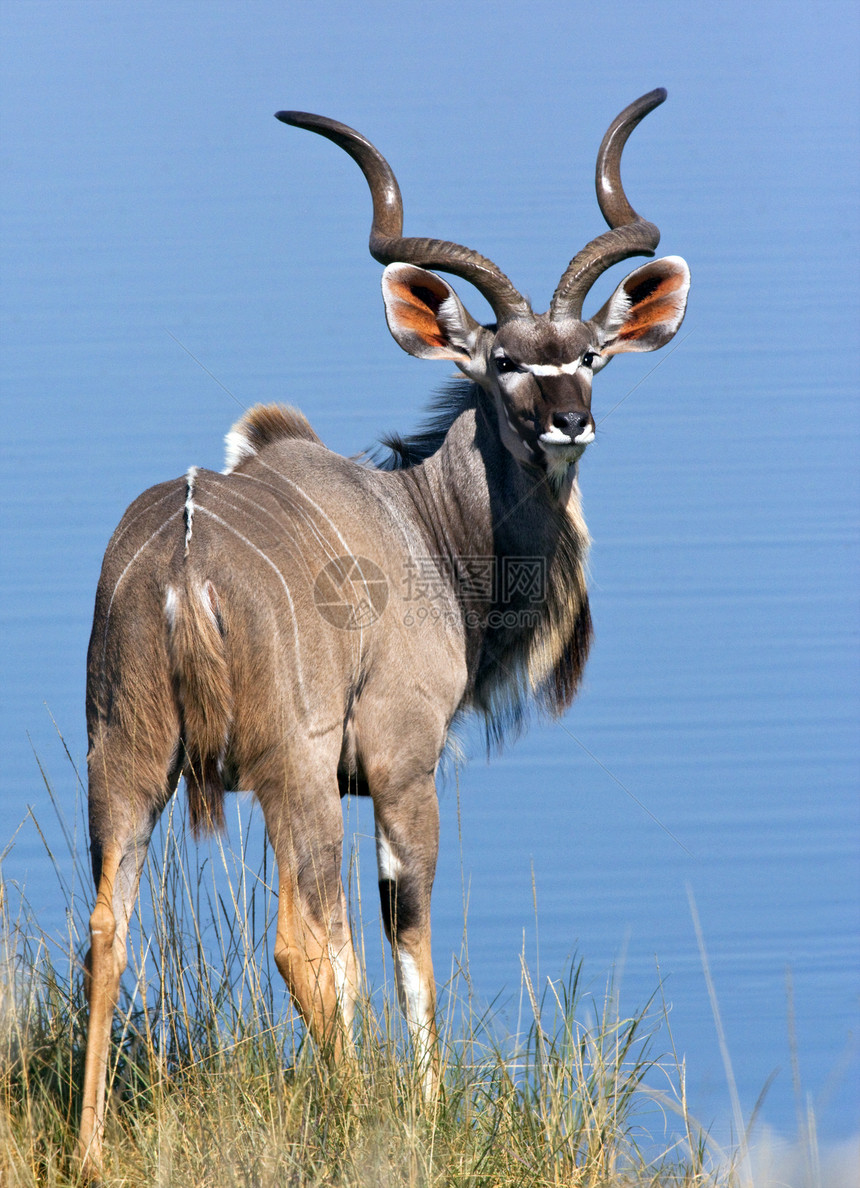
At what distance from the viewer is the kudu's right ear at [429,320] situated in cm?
464

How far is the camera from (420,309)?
4719 millimetres

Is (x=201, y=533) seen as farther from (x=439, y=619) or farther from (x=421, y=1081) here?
(x=421, y=1081)

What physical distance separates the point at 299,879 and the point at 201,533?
88cm

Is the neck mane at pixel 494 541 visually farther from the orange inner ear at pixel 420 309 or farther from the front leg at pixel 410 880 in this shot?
the front leg at pixel 410 880

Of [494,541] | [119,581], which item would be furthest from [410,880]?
[119,581]

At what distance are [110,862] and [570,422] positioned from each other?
5.56 ft

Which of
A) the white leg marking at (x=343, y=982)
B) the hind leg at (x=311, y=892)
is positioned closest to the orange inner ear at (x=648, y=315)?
the hind leg at (x=311, y=892)

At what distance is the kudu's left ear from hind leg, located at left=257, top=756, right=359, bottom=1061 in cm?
183

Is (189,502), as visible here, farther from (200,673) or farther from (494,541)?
(494,541)

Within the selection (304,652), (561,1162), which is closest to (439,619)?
(304,652)

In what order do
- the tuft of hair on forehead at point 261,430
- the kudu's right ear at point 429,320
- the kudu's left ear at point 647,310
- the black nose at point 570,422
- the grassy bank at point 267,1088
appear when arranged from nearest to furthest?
the grassy bank at point 267,1088 → the black nose at point 570,422 → the tuft of hair on forehead at point 261,430 → the kudu's right ear at point 429,320 → the kudu's left ear at point 647,310

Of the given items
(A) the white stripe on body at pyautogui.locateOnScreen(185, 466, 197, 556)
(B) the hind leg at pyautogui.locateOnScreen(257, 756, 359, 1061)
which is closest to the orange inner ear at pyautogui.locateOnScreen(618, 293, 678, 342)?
(A) the white stripe on body at pyautogui.locateOnScreen(185, 466, 197, 556)

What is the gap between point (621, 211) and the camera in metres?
5.22

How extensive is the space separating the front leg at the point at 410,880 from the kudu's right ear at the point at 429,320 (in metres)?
1.37
